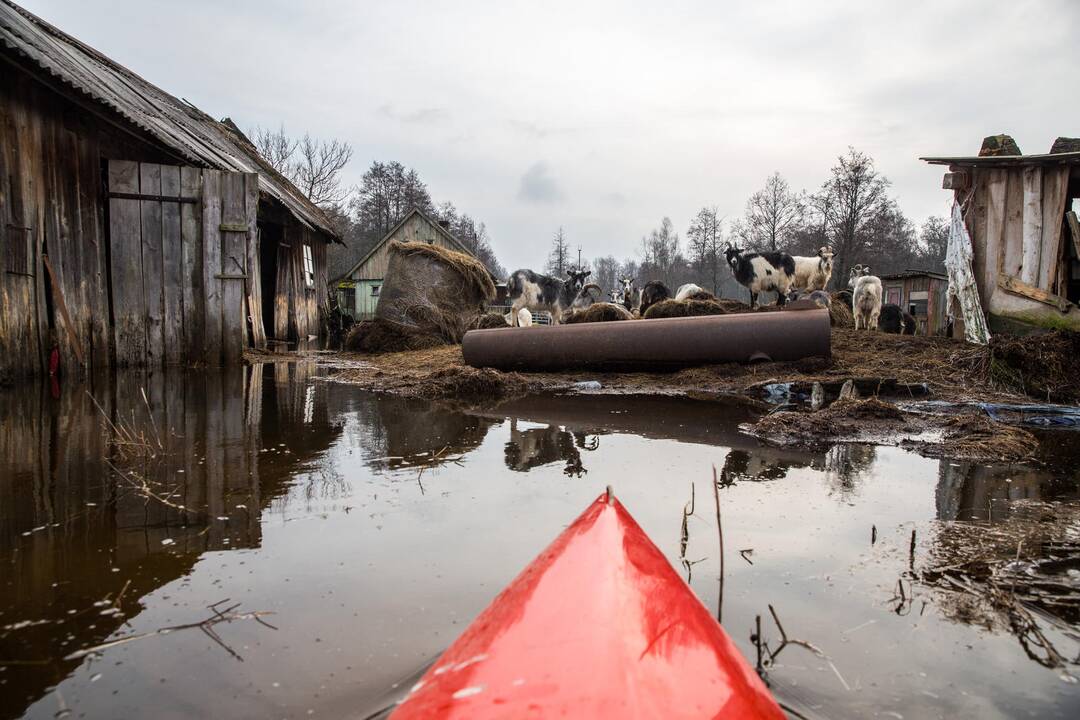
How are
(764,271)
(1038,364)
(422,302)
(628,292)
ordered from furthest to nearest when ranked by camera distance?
1. (628,292)
2. (764,271)
3. (422,302)
4. (1038,364)

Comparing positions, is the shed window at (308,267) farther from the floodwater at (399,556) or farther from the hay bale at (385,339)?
the floodwater at (399,556)

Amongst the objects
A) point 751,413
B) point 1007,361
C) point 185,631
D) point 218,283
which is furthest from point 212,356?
point 1007,361

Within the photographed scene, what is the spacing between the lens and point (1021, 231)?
7.87 m

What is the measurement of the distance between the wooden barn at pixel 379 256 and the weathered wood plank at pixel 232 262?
1031 inches

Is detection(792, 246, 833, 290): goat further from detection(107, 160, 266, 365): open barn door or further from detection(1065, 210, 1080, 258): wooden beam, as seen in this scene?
detection(107, 160, 266, 365): open barn door

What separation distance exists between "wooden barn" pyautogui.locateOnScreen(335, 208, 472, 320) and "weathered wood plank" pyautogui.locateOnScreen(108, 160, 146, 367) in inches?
1051

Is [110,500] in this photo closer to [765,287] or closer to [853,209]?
[765,287]

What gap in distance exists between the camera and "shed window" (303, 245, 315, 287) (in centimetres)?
1803

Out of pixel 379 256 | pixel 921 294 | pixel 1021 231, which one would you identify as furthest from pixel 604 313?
pixel 379 256

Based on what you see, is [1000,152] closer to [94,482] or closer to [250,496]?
[250,496]

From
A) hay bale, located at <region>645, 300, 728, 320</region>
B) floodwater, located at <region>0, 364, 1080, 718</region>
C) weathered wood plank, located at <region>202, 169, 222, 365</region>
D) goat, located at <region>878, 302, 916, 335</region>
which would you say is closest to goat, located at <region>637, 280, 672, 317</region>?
hay bale, located at <region>645, 300, 728, 320</region>

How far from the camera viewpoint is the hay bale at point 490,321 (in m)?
15.6

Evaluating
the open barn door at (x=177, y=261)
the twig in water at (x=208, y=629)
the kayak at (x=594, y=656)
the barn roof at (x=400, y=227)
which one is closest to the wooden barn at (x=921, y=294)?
the barn roof at (x=400, y=227)

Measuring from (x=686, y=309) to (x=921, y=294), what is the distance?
25326 millimetres
